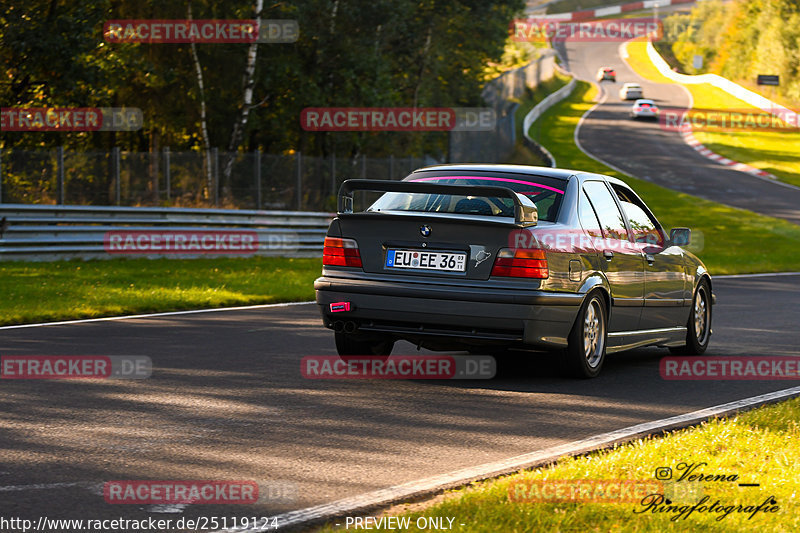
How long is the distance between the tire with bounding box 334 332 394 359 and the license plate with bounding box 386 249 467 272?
38.4 inches

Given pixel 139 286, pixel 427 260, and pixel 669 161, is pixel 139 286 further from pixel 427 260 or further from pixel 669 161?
pixel 669 161

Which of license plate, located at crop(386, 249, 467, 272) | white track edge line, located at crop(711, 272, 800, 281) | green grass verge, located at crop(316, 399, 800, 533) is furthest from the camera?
white track edge line, located at crop(711, 272, 800, 281)

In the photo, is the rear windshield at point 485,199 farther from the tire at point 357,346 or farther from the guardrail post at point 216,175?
the guardrail post at point 216,175

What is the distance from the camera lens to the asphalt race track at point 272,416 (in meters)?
5.62

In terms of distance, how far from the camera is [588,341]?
912 cm

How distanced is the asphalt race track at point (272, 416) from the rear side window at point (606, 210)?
121cm

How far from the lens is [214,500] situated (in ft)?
17.0

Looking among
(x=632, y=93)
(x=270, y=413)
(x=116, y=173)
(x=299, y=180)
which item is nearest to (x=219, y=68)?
(x=299, y=180)

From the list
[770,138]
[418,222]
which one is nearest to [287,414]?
[418,222]

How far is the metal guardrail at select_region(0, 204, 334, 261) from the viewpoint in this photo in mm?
20438

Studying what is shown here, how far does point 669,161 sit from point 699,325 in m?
43.0

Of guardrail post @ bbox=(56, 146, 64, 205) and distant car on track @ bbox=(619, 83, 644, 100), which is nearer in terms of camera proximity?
guardrail post @ bbox=(56, 146, 64, 205)

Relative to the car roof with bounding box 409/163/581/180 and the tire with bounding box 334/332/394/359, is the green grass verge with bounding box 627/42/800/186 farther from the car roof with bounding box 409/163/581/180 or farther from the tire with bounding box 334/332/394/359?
the tire with bounding box 334/332/394/359

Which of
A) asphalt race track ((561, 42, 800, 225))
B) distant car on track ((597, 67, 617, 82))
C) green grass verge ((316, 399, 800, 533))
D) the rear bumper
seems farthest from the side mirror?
distant car on track ((597, 67, 617, 82))
